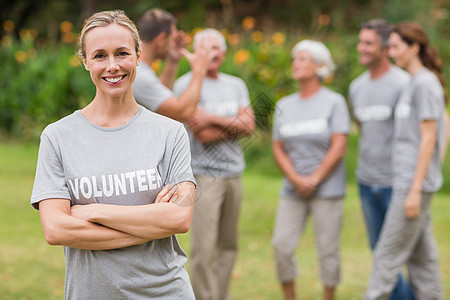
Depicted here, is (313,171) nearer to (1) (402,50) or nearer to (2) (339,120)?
(2) (339,120)

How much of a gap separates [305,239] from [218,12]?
1718cm

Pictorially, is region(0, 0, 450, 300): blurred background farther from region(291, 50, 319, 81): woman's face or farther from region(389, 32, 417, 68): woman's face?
region(389, 32, 417, 68): woman's face

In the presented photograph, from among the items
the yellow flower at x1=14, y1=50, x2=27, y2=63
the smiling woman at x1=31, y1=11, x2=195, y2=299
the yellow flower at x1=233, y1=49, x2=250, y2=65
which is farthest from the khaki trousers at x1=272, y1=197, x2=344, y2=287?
the yellow flower at x1=14, y1=50, x2=27, y2=63

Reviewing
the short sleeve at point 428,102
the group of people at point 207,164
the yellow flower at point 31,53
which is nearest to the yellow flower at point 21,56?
the yellow flower at point 31,53

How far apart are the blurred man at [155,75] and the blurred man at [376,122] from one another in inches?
62.1

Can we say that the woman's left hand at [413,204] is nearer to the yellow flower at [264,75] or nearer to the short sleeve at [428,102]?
the short sleeve at [428,102]

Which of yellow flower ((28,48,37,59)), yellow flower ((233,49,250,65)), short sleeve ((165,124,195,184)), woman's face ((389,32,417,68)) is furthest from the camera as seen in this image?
yellow flower ((28,48,37,59))

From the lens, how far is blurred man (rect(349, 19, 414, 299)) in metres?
4.81

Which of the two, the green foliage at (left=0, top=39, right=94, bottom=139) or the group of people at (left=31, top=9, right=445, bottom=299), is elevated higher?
the green foliage at (left=0, top=39, right=94, bottom=139)

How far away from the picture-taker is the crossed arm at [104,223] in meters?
2.29

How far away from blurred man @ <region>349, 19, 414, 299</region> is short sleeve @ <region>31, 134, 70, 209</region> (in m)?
3.00

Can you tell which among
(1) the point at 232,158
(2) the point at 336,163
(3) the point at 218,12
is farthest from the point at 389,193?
(3) the point at 218,12

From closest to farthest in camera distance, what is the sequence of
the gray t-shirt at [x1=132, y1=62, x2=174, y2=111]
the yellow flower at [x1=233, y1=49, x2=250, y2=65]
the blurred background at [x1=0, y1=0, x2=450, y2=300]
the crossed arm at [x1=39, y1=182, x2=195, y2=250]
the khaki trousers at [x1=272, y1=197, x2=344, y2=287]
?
1. the crossed arm at [x1=39, y1=182, x2=195, y2=250]
2. the gray t-shirt at [x1=132, y1=62, x2=174, y2=111]
3. the khaki trousers at [x1=272, y1=197, x2=344, y2=287]
4. the blurred background at [x1=0, y1=0, x2=450, y2=300]
5. the yellow flower at [x1=233, y1=49, x2=250, y2=65]

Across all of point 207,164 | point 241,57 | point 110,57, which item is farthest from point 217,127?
point 241,57
